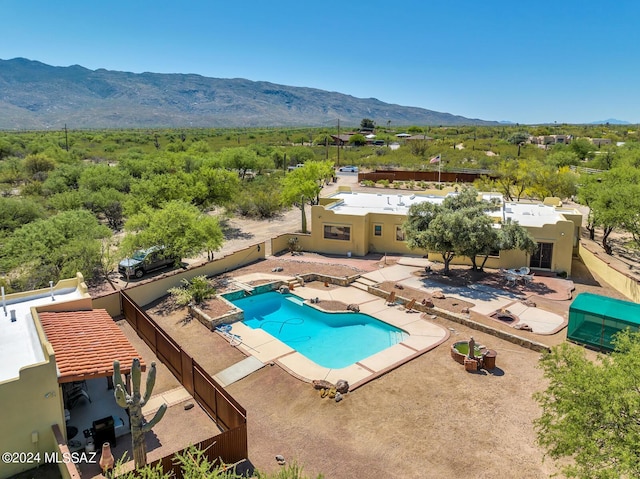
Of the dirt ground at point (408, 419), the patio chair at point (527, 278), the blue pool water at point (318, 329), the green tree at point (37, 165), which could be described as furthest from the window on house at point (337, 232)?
the green tree at point (37, 165)

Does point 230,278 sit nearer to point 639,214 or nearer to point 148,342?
point 148,342

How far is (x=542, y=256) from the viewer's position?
25.1 metres

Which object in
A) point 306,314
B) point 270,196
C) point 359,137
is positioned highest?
point 359,137

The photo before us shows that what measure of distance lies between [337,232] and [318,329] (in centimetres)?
1015

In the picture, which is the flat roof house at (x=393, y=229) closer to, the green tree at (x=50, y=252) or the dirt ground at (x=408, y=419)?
the dirt ground at (x=408, y=419)

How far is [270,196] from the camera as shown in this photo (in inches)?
1667

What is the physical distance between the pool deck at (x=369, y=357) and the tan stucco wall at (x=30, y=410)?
708 cm

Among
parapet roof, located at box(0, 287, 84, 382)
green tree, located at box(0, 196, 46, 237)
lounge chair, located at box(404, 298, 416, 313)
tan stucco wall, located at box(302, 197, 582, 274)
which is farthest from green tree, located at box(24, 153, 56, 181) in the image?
lounge chair, located at box(404, 298, 416, 313)

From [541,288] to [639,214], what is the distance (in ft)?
32.3

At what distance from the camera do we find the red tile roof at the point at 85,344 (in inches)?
444

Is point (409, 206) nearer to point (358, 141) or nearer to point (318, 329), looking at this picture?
point (318, 329)

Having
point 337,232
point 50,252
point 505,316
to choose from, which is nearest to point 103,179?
point 50,252

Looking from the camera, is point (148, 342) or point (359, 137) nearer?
point (148, 342)

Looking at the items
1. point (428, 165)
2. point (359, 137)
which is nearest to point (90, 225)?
point (428, 165)
